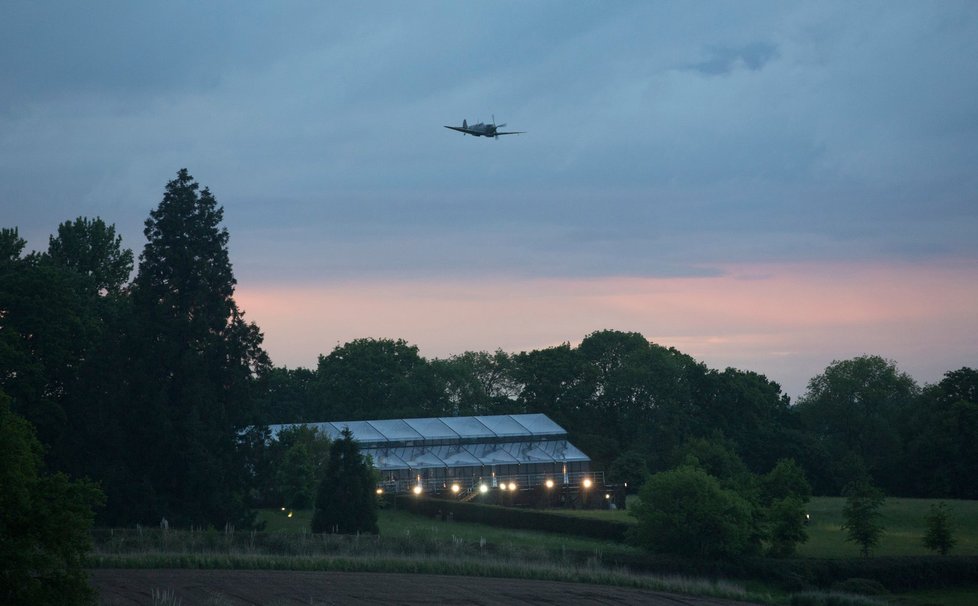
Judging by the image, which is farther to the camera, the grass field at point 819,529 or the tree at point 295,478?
the tree at point 295,478

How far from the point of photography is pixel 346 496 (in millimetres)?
51438

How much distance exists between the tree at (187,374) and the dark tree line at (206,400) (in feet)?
0.27

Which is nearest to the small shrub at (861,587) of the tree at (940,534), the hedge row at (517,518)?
the tree at (940,534)

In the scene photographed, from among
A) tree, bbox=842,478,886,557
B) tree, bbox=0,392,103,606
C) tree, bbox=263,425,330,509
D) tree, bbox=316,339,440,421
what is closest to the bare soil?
tree, bbox=0,392,103,606

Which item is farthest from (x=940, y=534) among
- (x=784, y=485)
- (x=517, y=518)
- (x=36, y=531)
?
(x=36, y=531)

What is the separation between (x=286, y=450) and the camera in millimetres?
66875

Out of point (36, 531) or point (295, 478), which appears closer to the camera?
point (36, 531)

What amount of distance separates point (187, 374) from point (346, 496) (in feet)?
37.5

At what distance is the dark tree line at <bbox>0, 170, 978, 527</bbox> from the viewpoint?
55.2 m

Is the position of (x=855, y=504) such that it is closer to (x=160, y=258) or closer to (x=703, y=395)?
(x=160, y=258)

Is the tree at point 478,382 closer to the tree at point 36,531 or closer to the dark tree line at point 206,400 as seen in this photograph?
the dark tree line at point 206,400

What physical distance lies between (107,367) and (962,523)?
5104 cm

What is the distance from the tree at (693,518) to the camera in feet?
157

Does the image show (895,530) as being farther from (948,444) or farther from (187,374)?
(187,374)
